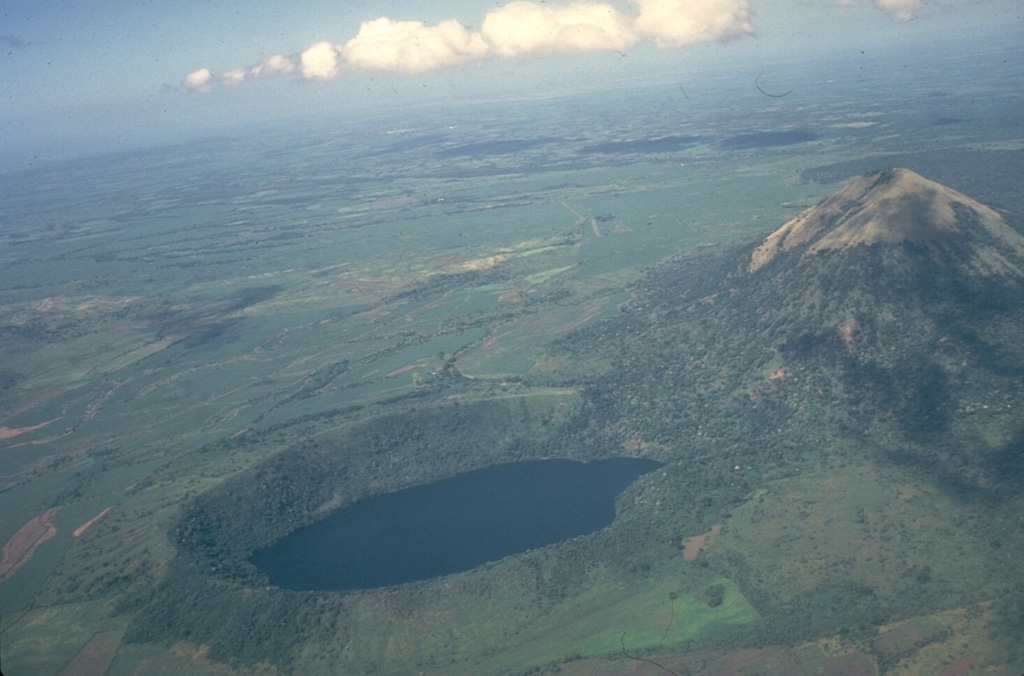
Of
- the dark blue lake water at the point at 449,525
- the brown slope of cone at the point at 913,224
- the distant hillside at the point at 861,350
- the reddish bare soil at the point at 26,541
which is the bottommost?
the dark blue lake water at the point at 449,525

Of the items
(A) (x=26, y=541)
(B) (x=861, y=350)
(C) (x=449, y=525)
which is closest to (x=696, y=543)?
(C) (x=449, y=525)

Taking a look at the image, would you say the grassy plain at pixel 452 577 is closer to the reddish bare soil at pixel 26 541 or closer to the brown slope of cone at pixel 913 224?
the reddish bare soil at pixel 26 541

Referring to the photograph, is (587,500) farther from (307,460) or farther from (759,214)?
(759,214)

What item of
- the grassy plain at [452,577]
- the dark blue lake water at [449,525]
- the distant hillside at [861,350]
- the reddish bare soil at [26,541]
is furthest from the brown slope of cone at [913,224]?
the reddish bare soil at [26,541]

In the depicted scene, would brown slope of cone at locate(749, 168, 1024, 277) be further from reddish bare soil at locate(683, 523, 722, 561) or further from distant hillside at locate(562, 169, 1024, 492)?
reddish bare soil at locate(683, 523, 722, 561)

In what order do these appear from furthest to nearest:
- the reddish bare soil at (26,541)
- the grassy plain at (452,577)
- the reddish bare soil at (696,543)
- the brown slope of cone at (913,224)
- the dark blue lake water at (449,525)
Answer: the brown slope of cone at (913,224) → the reddish bare soil at (26,541) → the dark blue lake water at (449,525) → the reddish bare soil at (696,543) → the grassy plain at (452,577)

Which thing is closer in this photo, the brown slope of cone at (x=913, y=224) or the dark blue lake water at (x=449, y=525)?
the dark blue lake water at (x=449, y=525)

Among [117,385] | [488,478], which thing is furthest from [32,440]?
[488,478]
